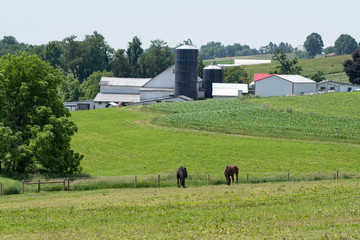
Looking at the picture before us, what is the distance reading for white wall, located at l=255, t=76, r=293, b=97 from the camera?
330 feet

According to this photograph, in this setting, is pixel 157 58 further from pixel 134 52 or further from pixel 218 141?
pixel 218 141

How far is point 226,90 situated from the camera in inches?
4414

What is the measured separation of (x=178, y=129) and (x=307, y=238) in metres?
48.2

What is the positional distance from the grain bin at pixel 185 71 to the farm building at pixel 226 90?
6252 mm

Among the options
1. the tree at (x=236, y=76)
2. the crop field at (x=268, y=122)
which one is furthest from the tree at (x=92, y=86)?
the crop field at (x=268, y=122)

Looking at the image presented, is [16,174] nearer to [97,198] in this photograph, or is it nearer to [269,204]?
[97,198]

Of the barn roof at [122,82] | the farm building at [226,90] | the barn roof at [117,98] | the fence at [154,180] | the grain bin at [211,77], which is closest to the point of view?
the fence at [154,180]

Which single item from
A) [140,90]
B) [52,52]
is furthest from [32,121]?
[52,52]

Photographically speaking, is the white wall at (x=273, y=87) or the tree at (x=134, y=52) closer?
the white wall at (x=273, y=87)

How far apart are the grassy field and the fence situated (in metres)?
2.38

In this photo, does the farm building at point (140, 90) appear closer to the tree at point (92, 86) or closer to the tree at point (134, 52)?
the tree at point (92, 86)

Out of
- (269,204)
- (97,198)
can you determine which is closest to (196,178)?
(97,198)

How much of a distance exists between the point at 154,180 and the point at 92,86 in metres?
105

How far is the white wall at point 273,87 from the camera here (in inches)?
3954
